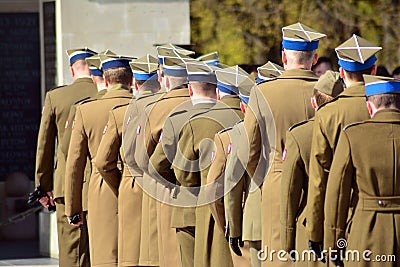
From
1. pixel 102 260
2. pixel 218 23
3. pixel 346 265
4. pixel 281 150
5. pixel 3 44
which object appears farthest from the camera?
pixel 218 23

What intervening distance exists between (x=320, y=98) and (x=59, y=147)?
379 centimetres

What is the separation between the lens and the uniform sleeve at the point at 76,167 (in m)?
9.78

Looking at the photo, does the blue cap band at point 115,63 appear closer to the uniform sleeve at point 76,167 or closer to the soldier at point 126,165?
the soldier at point 126,165

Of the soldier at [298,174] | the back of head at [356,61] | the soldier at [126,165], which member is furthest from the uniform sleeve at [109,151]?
the back of head at [356,61]

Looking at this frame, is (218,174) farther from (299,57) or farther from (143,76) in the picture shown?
(143,76)

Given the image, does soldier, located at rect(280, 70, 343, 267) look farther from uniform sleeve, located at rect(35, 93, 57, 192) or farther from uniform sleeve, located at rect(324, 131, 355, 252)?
uniform sleeve, located at rect(35, 93, 57, 192)

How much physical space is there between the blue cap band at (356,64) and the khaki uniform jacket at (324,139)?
17cm

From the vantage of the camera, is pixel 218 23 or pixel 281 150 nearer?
pixel 281 150

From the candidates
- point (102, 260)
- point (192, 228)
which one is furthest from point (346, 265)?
point (102, 260)

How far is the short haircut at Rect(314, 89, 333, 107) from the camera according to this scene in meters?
7.38

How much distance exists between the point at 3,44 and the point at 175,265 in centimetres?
667

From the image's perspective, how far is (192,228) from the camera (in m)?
8.72

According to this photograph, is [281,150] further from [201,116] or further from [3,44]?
[3,44]

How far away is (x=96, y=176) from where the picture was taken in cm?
977
